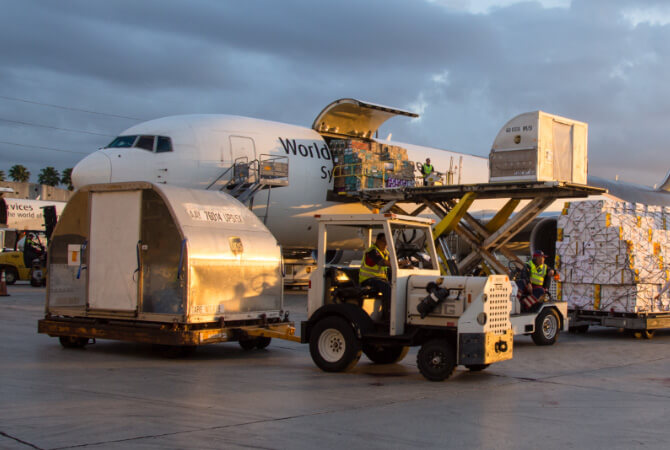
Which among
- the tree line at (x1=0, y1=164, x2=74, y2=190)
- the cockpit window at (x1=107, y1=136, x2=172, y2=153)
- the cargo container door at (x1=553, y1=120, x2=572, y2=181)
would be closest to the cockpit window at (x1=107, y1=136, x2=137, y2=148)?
the cockpit window at (x1=107, y1=136, x2=172, y2=153)

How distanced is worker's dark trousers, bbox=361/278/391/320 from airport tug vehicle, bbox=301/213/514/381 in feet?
0.07

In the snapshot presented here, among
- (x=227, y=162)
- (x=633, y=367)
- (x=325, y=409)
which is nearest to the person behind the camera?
(x=325, y=409)

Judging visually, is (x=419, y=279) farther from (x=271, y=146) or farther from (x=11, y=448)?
(x=271, y=146)

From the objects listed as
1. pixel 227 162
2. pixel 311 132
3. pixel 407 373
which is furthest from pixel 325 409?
pixel 311 132

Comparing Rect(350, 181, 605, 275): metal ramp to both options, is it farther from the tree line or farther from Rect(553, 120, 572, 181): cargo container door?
the tree line

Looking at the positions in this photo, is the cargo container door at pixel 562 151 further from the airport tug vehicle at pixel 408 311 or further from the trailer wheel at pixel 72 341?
the trailer wheel at pixel 72 341

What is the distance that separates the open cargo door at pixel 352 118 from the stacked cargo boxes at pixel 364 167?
28.8 inches

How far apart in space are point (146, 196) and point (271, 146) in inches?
381

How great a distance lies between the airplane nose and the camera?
1786 cm

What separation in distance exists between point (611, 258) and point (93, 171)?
12.4m

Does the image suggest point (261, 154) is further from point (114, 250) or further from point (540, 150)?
point (114, 250)

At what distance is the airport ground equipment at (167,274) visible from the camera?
424 inches

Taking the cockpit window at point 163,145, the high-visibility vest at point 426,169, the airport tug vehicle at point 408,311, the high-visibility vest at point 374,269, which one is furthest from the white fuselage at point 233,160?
the high-visibility vest at point 374,269

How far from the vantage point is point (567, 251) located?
16016 millimetres
